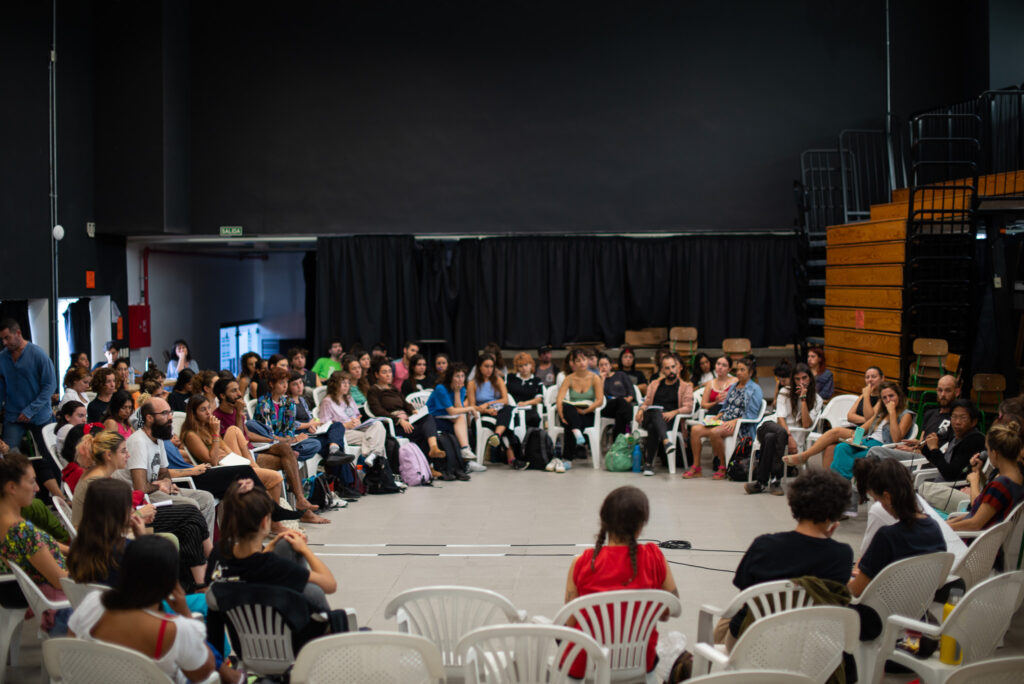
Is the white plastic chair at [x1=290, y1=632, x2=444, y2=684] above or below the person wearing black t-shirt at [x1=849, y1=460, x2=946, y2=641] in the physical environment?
below

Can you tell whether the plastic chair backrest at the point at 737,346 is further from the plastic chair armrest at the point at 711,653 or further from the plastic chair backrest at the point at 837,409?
the plastic chair armrest at the point at 711,653

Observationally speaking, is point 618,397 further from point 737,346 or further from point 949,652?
point 949,652

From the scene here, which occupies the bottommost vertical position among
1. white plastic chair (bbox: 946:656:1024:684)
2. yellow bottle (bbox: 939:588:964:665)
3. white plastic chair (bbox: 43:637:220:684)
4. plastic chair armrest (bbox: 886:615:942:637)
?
yellow bottle (bbox: 939:588:964:665)

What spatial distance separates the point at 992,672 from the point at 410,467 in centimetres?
625

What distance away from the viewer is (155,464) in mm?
5754

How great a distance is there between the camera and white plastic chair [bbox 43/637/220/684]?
2.84m

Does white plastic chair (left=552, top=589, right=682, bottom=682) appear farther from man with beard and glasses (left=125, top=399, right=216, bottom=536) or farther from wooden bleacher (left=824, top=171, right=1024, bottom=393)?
wooden bleacher (left=824, top=171, right=1024, bottom=393)

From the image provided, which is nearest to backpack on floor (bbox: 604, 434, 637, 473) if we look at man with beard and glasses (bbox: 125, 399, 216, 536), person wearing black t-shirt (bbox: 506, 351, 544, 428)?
person wearing black t-shirt (bbox: 506, 351, 544, 428)

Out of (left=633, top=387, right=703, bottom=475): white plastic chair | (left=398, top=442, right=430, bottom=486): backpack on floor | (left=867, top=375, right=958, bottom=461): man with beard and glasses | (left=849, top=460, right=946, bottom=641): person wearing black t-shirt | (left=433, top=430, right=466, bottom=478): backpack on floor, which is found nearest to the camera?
(left=849, top=460, right=946, bottom=641): person wearing black t-shirt

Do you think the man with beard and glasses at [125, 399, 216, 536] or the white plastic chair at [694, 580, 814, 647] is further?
the man with beard and glasses at [125, 399, 216, 536]

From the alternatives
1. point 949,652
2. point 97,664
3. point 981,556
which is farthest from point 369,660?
point 981,556

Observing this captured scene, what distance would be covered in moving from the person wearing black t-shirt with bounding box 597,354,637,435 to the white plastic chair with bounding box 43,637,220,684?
6.79m

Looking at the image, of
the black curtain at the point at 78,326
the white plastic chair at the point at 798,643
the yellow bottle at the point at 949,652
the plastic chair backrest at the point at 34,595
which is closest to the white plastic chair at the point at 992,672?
the white plastic chair at the point at 798,643

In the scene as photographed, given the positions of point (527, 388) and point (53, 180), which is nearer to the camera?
point (527, 388)
